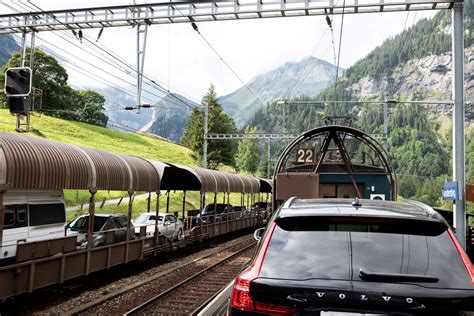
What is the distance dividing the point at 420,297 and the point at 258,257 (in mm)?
1074

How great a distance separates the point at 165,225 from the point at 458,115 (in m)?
12.6

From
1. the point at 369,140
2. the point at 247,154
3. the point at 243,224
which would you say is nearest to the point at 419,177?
the point at 247,154

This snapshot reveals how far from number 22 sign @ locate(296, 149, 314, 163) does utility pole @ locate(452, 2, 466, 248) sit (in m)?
4.57

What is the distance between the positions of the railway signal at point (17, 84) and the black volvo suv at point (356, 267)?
26.0 ft

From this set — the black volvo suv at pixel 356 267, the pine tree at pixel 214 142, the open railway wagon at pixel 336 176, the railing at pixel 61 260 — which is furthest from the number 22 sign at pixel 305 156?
the pine tree at pixel 214 142

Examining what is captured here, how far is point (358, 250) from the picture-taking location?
3.33 metres

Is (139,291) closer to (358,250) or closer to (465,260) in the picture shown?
(358,250)

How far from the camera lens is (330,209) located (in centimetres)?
380

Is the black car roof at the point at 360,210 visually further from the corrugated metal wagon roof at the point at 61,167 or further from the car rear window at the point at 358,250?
the corrugated metal wagon roof at the point at 61,167

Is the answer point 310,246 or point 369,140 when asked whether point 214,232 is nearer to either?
point 369,140

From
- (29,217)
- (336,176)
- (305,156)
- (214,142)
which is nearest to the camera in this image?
(29,217)

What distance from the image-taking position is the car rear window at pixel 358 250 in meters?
3.18

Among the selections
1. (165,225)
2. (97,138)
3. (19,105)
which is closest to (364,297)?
(19,105)

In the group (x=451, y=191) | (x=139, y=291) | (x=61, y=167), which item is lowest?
(x=139, y=291)
